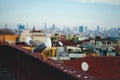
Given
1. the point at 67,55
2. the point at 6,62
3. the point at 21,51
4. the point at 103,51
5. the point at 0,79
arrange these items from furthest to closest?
the point at 103,51
the point at 67,55
the point at 0,79
the point at 6,62
the point at 21,51

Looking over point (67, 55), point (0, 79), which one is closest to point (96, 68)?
point (0, 79)

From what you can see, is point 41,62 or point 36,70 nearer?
point 41,62

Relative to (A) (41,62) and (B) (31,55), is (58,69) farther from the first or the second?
(B) (31,55)

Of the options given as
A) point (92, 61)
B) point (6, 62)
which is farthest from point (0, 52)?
point (92, 61)

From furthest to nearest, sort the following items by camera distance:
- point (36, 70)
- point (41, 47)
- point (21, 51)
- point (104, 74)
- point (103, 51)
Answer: point (103, 51) < point (104, 74) < point (21, 51) < point (41, 47) < point (36, 70)

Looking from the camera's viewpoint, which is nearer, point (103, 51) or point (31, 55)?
point (31, 55)

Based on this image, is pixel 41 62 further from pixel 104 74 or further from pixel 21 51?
pixel 104 74

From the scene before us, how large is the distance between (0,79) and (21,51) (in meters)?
3.47

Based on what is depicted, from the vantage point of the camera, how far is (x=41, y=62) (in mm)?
3146

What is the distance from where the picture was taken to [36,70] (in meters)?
3.51

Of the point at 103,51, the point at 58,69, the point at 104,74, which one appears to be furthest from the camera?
the point at 103,51

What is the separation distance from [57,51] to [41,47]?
881 cm

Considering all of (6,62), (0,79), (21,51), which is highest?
(21,51)

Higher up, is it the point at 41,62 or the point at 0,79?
the point at 41,62
